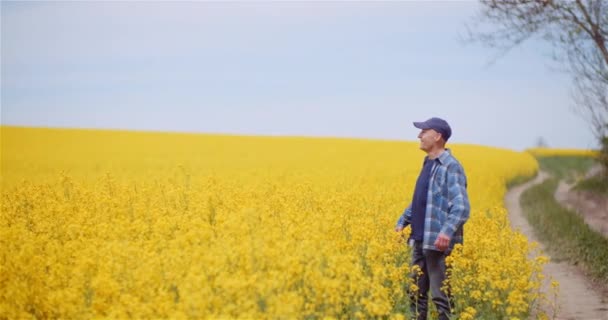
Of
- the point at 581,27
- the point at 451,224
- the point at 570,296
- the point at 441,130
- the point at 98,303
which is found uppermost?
the point at 581,27

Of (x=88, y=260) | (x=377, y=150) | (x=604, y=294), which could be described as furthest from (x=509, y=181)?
(x=88, y=260)

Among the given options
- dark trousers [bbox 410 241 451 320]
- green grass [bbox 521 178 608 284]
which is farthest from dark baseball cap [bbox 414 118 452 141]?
green grass [bbox 521 178 608 284]

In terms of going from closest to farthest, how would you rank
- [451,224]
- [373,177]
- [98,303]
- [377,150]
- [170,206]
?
[98,303] → [451,224] → [170,206] → [373,177] → [377,150]

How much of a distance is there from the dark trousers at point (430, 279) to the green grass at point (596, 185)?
13.8 m

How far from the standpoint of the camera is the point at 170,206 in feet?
30.3

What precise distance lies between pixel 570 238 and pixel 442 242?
787cm

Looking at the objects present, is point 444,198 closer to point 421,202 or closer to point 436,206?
point 436,206

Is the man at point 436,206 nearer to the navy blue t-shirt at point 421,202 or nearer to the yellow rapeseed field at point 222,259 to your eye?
the navy blue t-shirt at point 421,202

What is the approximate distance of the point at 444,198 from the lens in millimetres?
6738

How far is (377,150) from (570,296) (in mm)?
28572

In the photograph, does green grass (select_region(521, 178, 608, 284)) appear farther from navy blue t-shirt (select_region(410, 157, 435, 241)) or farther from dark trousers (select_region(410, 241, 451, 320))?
navy blue t-shirt (select_region(410, 157, 435, 241))

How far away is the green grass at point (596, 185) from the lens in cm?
1939

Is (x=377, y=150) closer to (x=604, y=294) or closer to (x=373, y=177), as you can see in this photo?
(x=373, y=177)

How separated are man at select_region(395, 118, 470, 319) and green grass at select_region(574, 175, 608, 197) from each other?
13935mm
